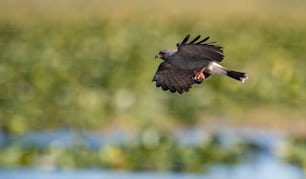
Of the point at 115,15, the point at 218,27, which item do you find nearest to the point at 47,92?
the point at 218,27

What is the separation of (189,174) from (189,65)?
3.59 meters

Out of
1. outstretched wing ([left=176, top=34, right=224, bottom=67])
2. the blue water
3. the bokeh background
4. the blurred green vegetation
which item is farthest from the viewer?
the bokeh background

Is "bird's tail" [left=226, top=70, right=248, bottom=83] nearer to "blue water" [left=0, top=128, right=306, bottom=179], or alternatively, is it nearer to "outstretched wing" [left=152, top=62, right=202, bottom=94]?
"outstretched wing" [left=152, top=62, right=202, bottom=94]

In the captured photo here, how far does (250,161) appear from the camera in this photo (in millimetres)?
5496

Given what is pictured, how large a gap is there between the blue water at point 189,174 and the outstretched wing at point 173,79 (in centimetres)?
328

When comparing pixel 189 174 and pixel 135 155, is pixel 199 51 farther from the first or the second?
pixel 135 155

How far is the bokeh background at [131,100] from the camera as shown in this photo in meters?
5.40

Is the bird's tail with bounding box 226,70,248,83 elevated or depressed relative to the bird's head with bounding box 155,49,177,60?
depressed

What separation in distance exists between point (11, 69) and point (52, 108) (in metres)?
0.78

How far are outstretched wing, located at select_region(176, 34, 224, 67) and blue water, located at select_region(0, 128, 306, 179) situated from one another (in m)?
3.38

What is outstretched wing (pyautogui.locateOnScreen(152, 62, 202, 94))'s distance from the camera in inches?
65.5

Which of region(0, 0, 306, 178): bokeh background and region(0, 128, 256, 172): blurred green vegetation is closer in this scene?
region(0, 128, 256, 172): blurred green vegetation

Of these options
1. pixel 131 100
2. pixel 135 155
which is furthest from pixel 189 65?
pixel 131 100

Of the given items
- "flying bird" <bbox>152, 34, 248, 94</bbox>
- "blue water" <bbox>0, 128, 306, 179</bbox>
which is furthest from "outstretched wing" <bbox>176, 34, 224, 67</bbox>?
"blue water" <bbox>0, 128, 306, 179</bbox>
